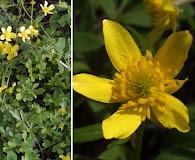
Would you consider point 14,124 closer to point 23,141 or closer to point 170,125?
point 23,141

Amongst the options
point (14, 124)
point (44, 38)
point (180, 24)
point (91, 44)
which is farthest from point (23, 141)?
point (180, 24)

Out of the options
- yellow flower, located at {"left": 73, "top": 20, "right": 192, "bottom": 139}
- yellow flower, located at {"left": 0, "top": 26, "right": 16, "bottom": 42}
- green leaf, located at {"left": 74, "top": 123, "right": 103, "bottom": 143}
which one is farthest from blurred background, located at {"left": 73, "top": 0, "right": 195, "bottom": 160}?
Result: yellow flower, located at {"left": 0, "top": 26, "right": 16, "bottom": 42}

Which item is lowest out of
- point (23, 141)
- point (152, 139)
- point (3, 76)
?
point (152, 139)

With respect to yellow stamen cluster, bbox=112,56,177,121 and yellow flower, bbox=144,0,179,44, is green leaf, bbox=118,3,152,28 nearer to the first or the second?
yellow flower, bbox=144,0,179,44

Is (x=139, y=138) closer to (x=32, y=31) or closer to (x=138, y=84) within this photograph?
(x=138, y=84)

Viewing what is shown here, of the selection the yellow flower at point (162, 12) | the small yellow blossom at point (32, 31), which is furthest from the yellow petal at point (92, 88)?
the yellow flower at point (162, 12)

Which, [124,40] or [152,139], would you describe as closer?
[124,40]

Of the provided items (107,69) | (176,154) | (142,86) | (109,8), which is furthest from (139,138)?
(109,8)
